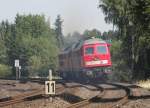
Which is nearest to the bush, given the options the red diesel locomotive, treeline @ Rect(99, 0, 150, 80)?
treeline @ Rect(99, 0, 150, 80)

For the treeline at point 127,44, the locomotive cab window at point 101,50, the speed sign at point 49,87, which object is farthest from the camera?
the locomotive cab window at point 101,50

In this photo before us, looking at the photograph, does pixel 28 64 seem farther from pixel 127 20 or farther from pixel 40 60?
pixel 127 20

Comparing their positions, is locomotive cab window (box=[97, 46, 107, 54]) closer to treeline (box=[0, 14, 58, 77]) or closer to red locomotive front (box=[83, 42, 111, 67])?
red locomotive front (box=[83, 42, 111, 67])

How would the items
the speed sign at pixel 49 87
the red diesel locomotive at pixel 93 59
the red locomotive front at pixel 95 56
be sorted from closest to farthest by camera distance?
the speed sign at pixel 49 87 → the red diesel locomotive at pixel 93 59 → the red locomotive front at pixel 95 56

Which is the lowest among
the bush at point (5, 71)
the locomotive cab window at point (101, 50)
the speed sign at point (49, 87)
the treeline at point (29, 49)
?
the speed sign at point (49, 87)

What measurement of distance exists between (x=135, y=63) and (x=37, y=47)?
51.5 meters

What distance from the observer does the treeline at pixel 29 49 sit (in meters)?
76.1

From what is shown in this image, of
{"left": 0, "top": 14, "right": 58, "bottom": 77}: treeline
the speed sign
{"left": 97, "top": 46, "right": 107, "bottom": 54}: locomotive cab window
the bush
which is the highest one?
{"left": 0, "top": 14, "right": 58, "bottom": 77}: treeline

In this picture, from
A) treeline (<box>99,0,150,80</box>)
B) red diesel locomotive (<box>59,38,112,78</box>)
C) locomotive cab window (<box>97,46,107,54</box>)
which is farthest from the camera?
locomotive cab window (<box>97,46,107,54</box>)

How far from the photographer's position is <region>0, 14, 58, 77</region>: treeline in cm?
7607

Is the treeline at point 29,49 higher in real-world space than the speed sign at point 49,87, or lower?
higher

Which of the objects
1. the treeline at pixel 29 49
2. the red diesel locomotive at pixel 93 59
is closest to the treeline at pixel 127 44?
the red diesel locomotive at pixel 93 59

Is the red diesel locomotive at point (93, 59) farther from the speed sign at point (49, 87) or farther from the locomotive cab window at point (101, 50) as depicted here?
the speed sign at point (49, 87)

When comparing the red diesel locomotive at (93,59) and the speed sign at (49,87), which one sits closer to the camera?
the speed sign at (49,87)
